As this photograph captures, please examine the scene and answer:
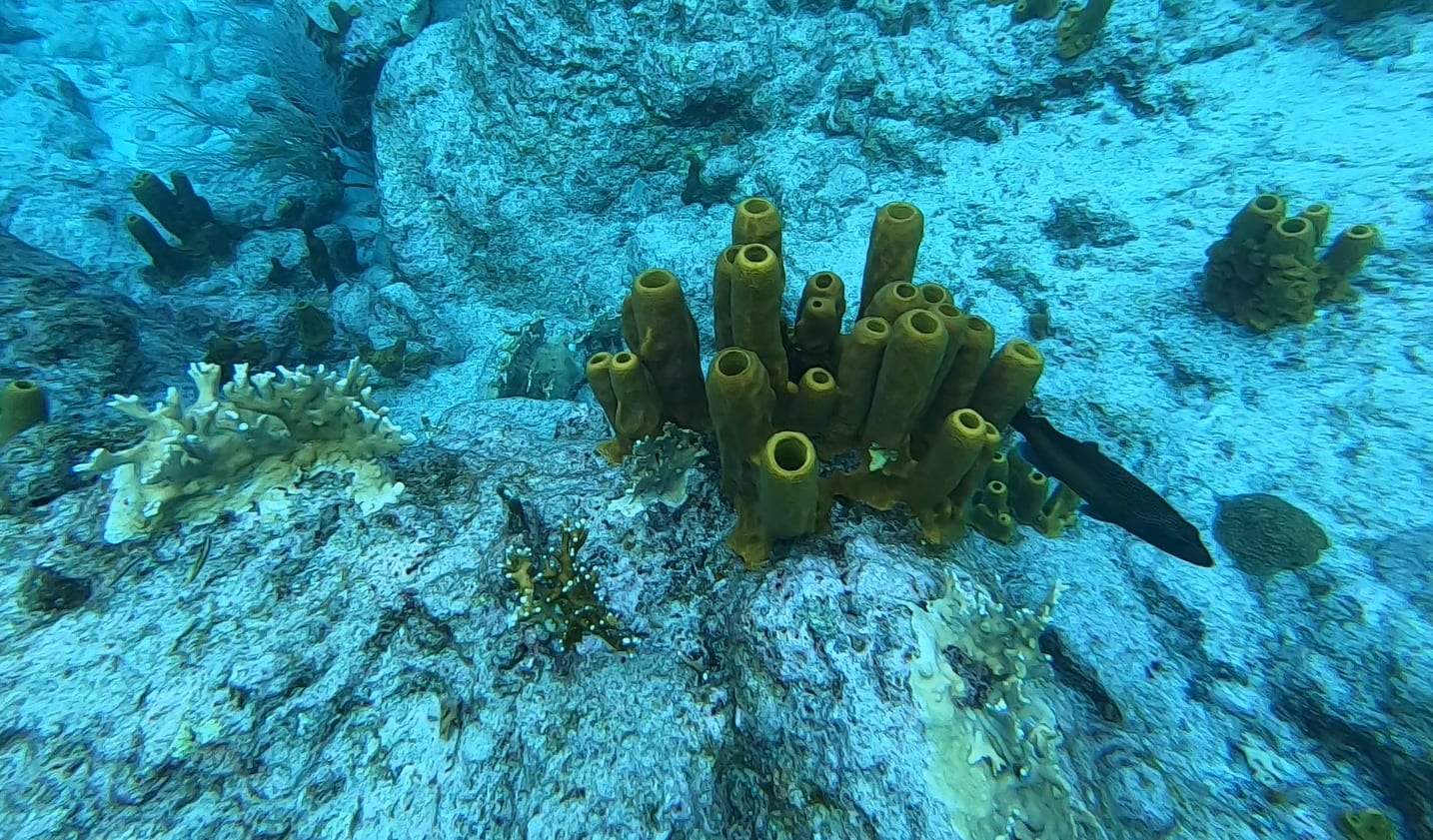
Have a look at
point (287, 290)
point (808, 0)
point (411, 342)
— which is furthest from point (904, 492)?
point (287, 290)

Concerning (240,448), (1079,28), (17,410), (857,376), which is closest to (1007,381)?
(857,376)

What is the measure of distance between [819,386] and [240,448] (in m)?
2.26

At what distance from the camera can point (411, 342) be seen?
5.10 meters

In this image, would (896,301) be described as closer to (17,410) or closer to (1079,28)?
(17,410)

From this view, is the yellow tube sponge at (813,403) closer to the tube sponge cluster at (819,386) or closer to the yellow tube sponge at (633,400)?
the tube sponge cluster at (819,386)

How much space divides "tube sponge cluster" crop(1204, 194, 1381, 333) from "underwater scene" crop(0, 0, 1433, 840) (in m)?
0.02

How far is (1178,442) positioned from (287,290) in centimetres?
675

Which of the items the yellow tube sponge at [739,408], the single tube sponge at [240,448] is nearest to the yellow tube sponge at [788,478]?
the yellow tube sponge at [739,408]

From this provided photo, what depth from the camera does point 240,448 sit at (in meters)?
2.36

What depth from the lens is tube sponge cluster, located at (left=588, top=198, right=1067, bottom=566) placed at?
191 centimetres

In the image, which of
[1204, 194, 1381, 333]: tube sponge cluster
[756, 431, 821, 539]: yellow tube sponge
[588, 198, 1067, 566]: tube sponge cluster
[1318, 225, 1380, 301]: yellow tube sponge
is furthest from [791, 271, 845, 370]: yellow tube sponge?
[1318, 225, 1380, 301]: yellow tube sponge

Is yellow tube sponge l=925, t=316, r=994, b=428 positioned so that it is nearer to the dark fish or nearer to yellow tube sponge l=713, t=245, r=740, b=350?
yellow tube sponge l=713, t=245, r=740, b=350

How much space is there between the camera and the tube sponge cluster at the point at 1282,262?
3.23 metres

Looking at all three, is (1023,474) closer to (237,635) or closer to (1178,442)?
(1178,442)
